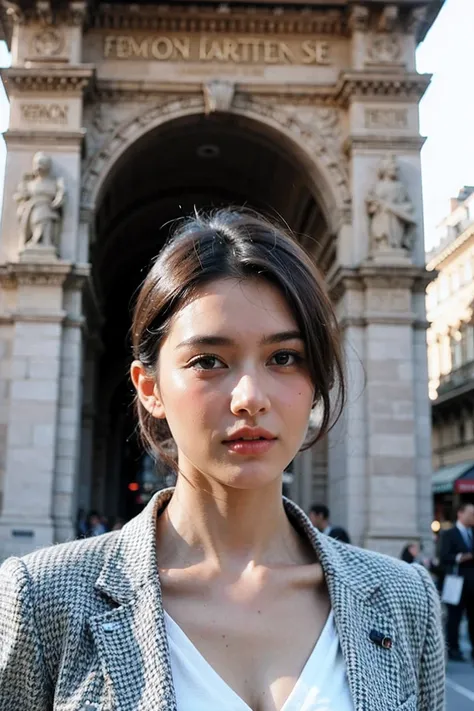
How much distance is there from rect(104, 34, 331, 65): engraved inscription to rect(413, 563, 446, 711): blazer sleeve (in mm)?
19043

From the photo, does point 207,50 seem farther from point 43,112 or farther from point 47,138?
point 47,138

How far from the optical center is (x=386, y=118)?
18703mm

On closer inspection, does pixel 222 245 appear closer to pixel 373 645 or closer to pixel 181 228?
pixel 181 228

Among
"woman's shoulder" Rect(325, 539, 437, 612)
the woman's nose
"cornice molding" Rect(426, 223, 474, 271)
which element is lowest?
"woman's shoulder" Rect(325, 539, 437, 612)

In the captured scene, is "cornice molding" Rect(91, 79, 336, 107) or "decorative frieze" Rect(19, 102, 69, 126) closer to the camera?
"decorative frieze" Rect(19, 102, 69, 126)

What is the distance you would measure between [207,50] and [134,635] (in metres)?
19.4

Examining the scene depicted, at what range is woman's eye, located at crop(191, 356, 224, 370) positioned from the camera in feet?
5.75

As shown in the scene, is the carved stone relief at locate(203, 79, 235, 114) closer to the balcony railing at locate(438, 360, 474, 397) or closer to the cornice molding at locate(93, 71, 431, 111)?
the cornice molding at locate(93, 71, 431, 111)

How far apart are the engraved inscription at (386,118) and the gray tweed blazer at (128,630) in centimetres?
1797

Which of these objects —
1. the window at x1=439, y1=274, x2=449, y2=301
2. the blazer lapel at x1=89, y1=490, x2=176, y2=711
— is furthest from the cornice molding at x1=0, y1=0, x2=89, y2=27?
the window at x1=439, y1=274, x2=449, y2=301

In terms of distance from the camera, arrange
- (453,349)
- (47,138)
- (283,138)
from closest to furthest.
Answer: (47,138) < (283,138) < (453,349)

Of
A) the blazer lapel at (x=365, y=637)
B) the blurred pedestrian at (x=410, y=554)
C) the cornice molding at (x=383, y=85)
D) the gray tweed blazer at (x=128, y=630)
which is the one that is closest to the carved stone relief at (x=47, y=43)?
the cornice molding at (x=383, y=85)

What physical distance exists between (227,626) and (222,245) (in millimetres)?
862

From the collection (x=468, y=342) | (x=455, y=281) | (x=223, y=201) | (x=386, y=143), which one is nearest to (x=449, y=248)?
(x=455, y=281)
